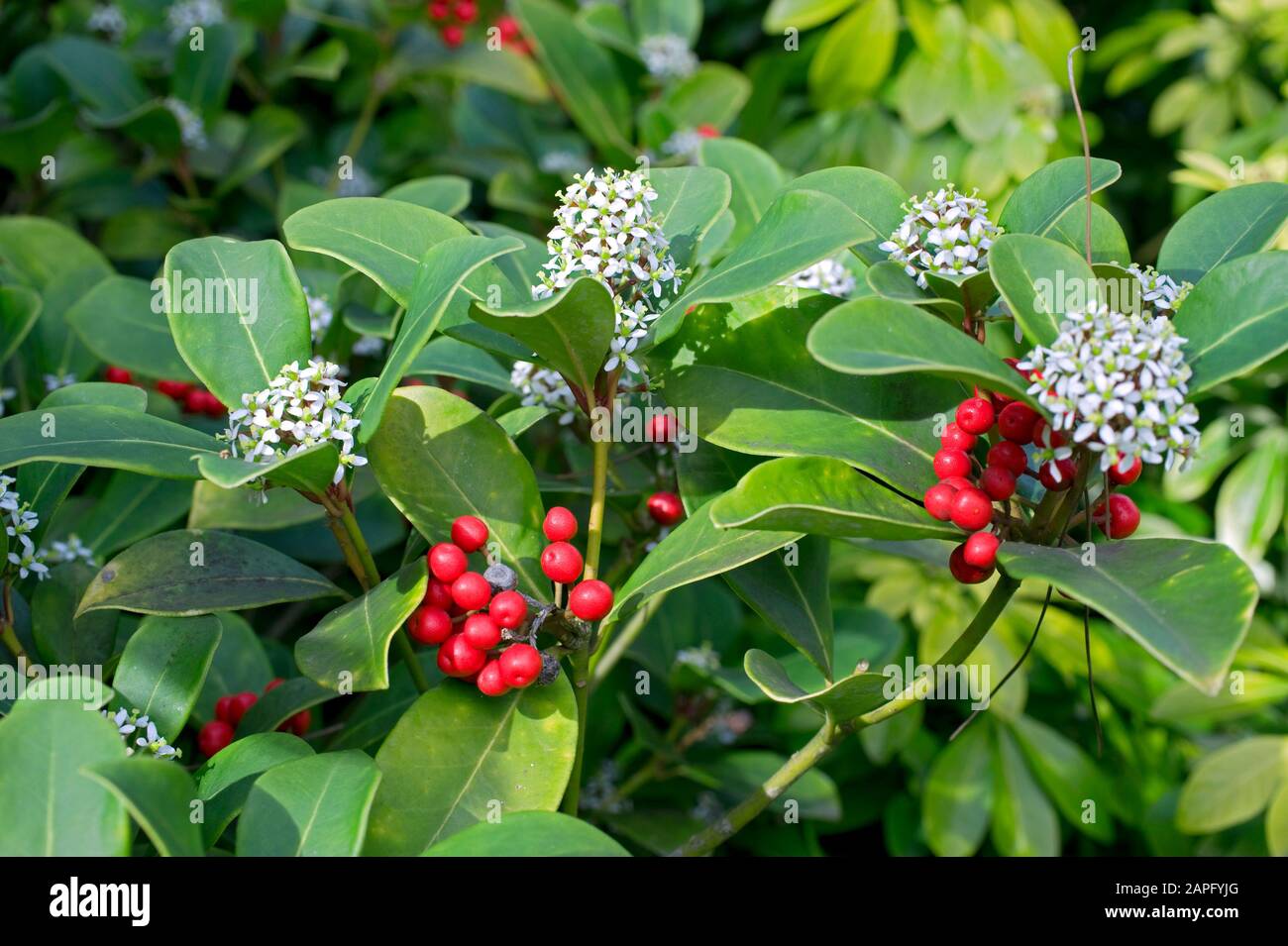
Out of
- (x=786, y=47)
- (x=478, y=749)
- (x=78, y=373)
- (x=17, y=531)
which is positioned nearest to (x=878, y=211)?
(x=478, y=749)

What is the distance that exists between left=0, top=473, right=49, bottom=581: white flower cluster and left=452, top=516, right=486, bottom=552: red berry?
455mm

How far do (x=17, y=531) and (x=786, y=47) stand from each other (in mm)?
2311

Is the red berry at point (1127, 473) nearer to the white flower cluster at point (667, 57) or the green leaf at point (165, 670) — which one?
the green leaf at point (165, 670)

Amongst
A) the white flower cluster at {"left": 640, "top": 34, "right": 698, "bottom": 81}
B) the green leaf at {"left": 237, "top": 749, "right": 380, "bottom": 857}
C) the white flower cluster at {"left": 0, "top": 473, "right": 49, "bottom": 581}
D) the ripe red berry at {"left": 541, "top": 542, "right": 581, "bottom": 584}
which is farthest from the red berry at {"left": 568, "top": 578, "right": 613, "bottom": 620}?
the white flower cluster at {"left": 640, "top": 34, "right": 698, "bottom": 81}

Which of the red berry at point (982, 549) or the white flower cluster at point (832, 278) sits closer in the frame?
the red berry at point (982, 549)

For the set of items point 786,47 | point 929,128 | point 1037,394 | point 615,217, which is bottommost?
point 1037,394

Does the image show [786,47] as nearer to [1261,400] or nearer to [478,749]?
[1261,400]

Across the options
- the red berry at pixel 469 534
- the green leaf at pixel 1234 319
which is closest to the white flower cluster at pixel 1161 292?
the green leaf at pixel 1234 319

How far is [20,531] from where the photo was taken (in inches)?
51.1

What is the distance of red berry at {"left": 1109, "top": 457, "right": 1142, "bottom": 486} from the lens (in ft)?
3.45

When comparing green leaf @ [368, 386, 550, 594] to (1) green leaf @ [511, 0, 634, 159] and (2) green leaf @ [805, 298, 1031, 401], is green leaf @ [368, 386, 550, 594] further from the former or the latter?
(1) green leaf @ [511, 0, 634, 159]

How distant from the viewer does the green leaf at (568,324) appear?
1.05 meters

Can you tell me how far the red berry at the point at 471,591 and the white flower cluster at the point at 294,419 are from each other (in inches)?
5.9
